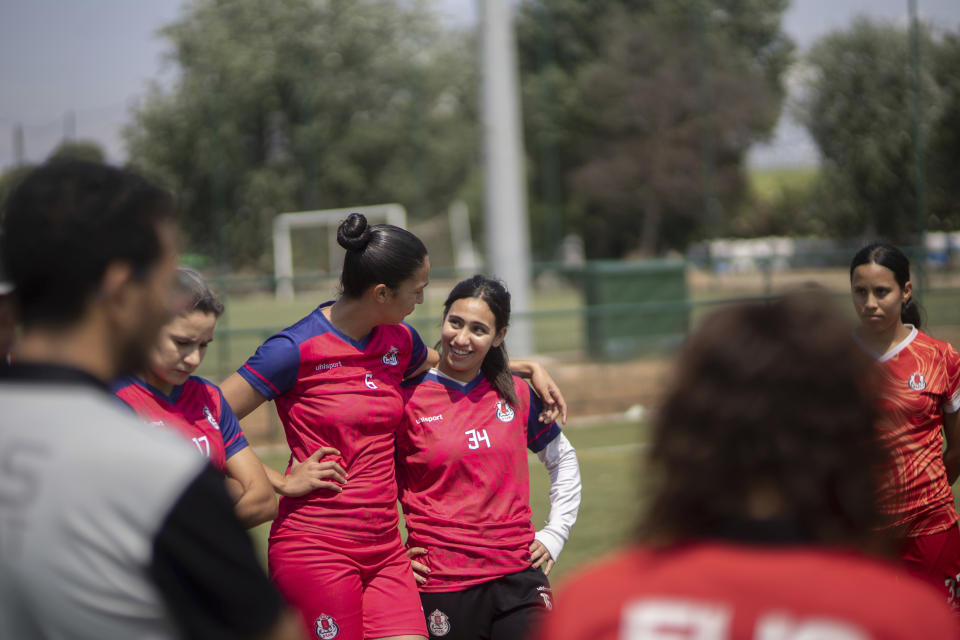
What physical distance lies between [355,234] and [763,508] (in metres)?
2.41

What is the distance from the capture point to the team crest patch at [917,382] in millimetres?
3865

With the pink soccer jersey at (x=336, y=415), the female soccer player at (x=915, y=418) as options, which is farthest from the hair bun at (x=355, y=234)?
the female soccer player at (x=915, y=418)

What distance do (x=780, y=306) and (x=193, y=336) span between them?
74.2 inches

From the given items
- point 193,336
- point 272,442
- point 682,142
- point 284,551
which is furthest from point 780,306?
point 682,142

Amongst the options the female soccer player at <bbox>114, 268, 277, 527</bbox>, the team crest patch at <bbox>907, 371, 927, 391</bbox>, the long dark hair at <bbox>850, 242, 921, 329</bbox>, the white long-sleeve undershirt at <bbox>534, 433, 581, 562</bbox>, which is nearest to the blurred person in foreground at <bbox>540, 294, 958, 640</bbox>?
the female soccer player at <bbox>114, 268, 277, 527</bbox>

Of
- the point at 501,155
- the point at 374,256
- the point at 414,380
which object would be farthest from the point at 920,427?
the point at 501,155

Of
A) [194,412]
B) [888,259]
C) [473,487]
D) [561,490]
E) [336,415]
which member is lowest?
[561,490]

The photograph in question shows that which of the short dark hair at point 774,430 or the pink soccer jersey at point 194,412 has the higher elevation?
the short dark hair at point 774,430

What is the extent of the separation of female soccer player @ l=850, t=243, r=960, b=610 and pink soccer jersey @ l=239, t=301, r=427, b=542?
183 centimetres

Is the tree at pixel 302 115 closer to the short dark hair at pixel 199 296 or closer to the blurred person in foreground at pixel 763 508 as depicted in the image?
the short dark hair at pixel 199 296

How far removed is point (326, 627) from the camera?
3.24 meters

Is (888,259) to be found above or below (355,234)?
below

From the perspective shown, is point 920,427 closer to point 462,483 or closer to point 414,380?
point 462,483

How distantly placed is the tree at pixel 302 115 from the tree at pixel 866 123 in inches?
587
